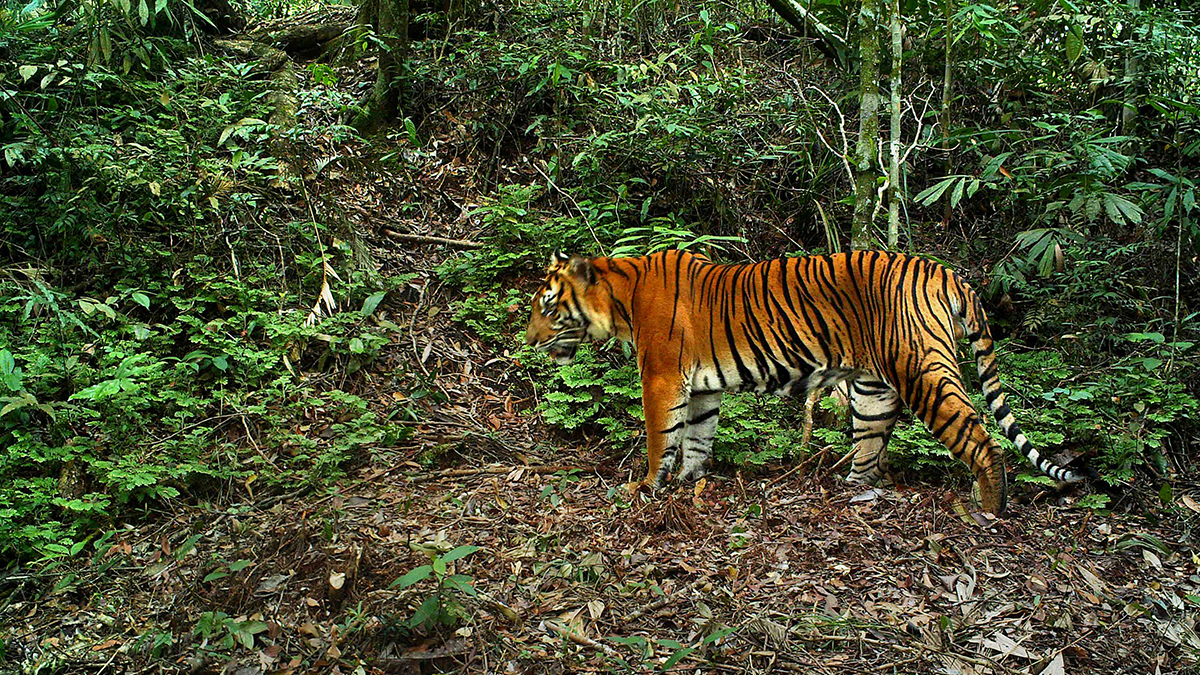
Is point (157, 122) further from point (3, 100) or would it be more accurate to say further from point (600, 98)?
point (600, 98)

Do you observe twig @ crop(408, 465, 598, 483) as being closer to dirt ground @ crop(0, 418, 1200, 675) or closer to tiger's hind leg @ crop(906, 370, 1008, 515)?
dirt ground @ crop(0, 418, 1200, 675)

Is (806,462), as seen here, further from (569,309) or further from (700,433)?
(569,309)

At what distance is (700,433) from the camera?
5.47 m

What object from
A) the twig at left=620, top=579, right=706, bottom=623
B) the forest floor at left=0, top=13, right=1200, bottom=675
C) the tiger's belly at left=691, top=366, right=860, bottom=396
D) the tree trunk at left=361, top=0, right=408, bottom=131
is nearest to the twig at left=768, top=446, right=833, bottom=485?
the forest floor at left=0, top=13, right=1200, bottom=675

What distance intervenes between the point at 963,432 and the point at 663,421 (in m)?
1.66

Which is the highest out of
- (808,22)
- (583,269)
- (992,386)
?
(808,22)

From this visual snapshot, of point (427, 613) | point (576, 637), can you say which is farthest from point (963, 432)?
point (427, 613)

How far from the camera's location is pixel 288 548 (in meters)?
4.15

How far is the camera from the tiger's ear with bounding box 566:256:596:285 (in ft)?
18.1

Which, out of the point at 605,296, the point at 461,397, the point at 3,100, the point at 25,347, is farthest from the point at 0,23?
the point at 605,296

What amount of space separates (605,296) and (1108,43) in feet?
15.6

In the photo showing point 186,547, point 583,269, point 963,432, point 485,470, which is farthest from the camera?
point 583,269

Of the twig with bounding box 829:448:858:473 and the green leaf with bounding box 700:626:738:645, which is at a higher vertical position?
the green leaf with bounding box 700:626:738:645

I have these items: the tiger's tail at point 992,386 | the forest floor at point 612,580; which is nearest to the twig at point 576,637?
the forest floor at point 612,580
